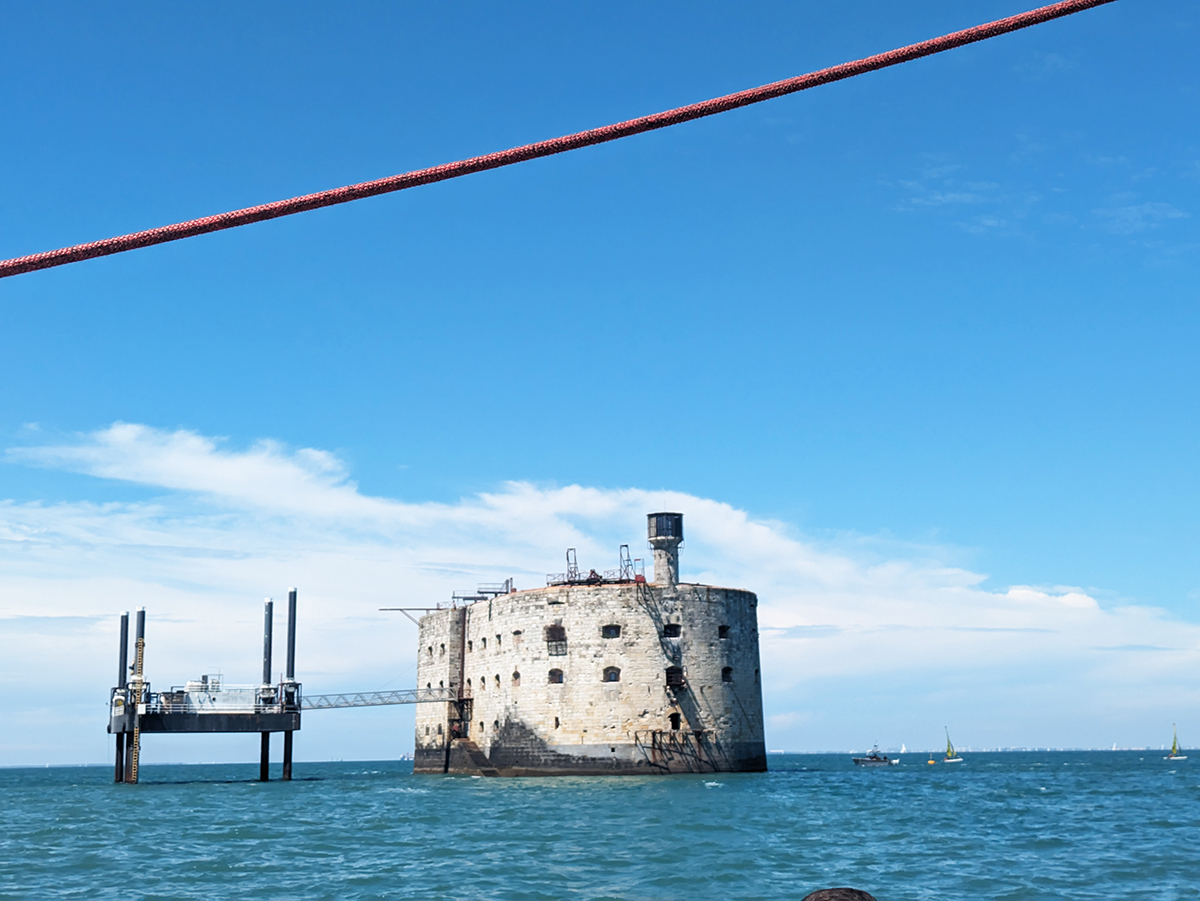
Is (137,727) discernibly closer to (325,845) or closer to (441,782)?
(441,782)

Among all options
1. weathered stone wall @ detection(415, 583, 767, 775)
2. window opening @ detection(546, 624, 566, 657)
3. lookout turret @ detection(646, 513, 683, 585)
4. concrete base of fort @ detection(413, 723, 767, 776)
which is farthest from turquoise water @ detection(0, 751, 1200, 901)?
lookout turret @ detection(646, 513, 683, 585)

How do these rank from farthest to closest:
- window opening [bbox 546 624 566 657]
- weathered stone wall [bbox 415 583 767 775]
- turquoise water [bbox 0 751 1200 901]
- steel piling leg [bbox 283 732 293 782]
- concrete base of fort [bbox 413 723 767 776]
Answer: steel piling leg [bbox 283 732 293 782] < window opening [bbox 546 624 566 657] < weathered stone wall [bbox 415 583 767 775] < concrete base of fort [bbox 413 723 767 776] < turquoise water [bbox 0 751 1200 901]

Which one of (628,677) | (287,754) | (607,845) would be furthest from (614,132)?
(287,754)

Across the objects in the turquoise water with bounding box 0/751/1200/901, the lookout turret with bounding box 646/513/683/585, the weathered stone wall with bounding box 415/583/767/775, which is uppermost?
the lookout turret with bounding box 646/513/683/585

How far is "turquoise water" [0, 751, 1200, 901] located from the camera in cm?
2047

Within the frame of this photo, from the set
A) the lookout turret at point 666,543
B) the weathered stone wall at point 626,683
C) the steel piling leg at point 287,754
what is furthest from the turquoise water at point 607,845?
the steel piling leg at point 287,754

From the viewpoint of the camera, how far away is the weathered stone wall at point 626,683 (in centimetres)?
4947

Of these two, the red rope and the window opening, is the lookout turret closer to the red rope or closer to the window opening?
the window opening

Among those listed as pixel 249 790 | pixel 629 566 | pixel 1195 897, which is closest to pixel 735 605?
pixel 629 566

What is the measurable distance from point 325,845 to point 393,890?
24.7 feet

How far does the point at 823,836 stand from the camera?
91.1 ft

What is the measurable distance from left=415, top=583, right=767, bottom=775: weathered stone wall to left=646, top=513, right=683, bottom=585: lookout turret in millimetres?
890

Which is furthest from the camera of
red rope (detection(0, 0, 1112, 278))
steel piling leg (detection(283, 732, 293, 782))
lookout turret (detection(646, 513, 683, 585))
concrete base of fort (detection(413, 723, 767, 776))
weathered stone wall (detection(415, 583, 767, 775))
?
steel piling leg (detection(283, 732, 293, 782))

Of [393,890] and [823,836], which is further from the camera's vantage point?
[823,836]
